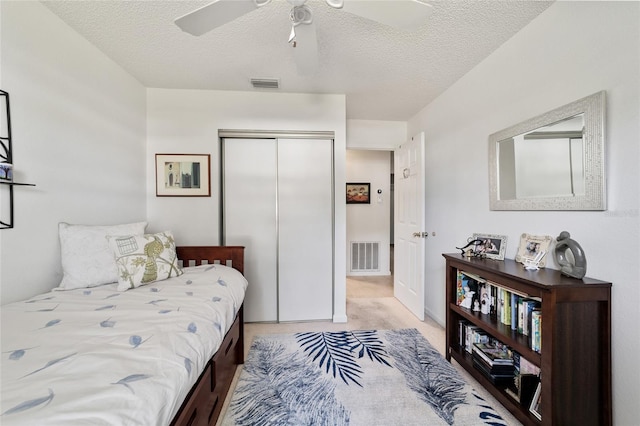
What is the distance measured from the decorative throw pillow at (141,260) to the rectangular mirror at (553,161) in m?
2.48

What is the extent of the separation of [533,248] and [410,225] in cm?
132

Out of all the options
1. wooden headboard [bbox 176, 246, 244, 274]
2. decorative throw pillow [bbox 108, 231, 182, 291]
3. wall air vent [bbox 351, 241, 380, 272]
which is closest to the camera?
decorative throw pillow [bbox 108, 231, 182, 291]

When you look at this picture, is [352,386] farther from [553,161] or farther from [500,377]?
[553,161]

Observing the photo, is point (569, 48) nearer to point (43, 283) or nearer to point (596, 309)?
point (596, 309)

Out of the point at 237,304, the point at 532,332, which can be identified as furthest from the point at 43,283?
the point at 532,332

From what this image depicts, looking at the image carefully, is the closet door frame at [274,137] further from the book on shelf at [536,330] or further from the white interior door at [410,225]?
the book on shelf at [536,330]

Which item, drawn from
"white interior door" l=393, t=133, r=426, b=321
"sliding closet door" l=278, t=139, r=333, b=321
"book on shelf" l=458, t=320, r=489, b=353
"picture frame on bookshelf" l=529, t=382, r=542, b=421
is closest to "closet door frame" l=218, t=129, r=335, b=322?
"sliding closet door" l=278, t=139, r=333, b=321

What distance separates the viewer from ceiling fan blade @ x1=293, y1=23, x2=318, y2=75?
1.27 meters

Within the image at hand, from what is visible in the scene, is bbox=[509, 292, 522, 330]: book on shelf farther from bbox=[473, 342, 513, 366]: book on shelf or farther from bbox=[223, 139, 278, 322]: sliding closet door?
bbox=[223, 139, 278, 322]: sliding closet door

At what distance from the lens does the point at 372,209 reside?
14.9 ft

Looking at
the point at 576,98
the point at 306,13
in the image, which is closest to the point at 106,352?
the point at 306,13

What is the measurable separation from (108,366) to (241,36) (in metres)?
2.01

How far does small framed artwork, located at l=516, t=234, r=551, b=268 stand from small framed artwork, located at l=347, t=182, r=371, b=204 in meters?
2.98

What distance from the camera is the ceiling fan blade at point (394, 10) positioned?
3.49ft
